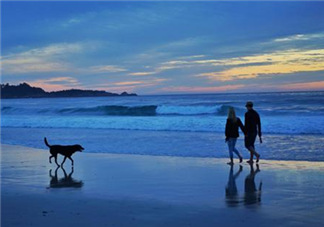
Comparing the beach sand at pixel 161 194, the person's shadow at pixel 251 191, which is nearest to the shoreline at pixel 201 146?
the beach sand at pixel 161 194

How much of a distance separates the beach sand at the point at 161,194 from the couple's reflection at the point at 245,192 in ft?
0.05

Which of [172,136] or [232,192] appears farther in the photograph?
[172,136]

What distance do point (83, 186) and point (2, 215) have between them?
7.15 feet

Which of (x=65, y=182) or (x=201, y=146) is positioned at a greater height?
(x=201, y=146)

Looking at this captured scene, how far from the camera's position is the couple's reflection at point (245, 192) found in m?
6.38

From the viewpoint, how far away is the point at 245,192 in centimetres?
709

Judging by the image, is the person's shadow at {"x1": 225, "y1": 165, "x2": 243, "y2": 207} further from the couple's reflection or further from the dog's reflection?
the dog's reflection

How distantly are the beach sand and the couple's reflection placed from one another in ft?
0.05

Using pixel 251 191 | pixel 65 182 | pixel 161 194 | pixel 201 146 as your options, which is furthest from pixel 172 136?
pixel 161 194

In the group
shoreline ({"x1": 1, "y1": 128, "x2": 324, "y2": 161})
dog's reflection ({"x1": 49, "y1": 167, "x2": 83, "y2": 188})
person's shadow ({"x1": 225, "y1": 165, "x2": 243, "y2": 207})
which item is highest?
shoreline ({"x1": 1, "y1": 128, "x2": 324, "y2": 161})

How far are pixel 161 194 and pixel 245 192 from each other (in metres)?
1.50

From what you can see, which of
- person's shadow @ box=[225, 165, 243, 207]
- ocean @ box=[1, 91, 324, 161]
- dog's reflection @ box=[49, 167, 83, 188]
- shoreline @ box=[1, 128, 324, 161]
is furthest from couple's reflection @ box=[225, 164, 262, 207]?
ocean @ box=[1, 91, 324, 161]

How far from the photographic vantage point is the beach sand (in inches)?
214

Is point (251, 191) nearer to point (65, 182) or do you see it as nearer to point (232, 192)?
point (232, 192)
